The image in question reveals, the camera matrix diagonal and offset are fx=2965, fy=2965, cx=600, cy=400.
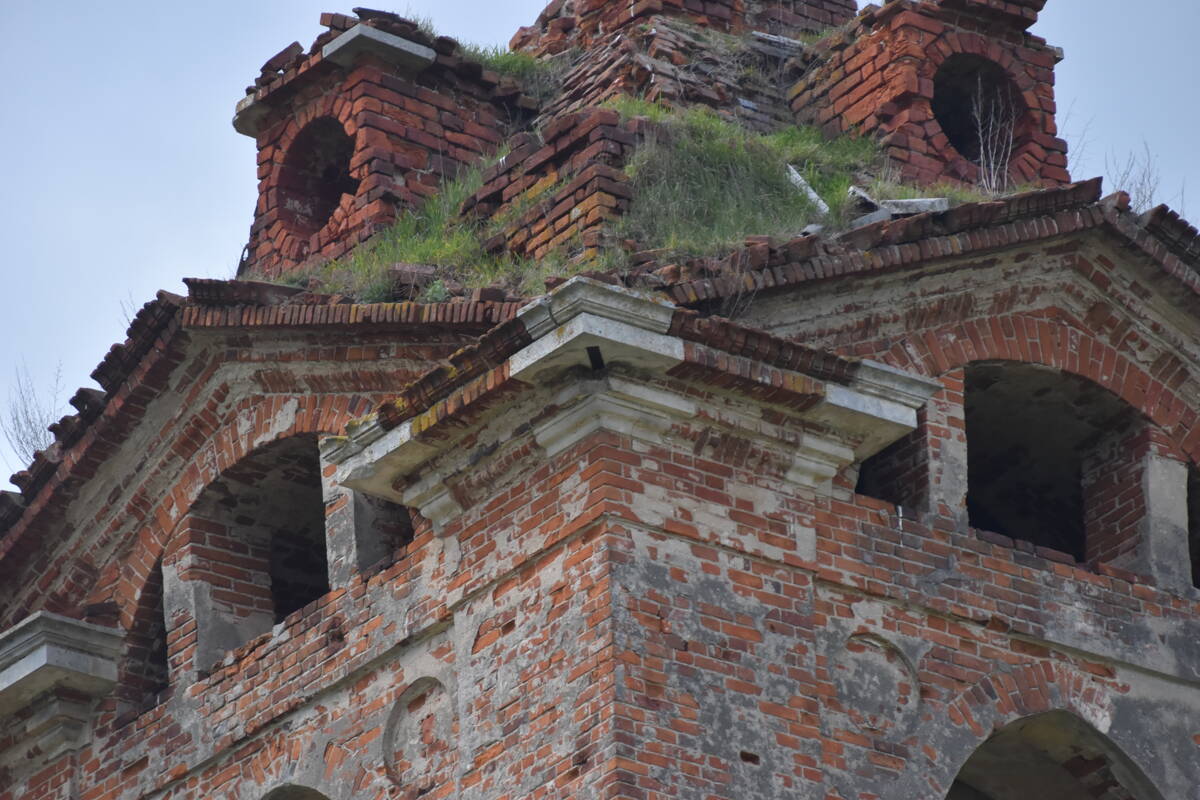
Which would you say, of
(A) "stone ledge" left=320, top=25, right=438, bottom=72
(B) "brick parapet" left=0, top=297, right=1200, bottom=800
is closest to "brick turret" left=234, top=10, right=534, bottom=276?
(A) "stone ledge" left=320, top=25, right=438, bottom=72

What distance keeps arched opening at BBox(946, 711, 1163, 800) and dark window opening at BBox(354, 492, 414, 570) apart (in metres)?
3.14

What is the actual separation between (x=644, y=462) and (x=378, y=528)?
2.28 metres

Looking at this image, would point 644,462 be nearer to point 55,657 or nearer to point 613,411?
point 613,411

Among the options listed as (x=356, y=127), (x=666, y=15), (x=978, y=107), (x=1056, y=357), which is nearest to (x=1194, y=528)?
(x=1056, y=357)

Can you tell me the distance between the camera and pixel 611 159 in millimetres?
15984

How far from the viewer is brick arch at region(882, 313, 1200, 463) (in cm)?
1502

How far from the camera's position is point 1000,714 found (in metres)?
14.2

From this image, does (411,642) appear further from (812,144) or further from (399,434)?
(812,144)

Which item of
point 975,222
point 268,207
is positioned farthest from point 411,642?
point 268,207

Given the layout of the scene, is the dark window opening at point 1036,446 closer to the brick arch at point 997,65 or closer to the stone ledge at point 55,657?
the brick arch at point 997,65

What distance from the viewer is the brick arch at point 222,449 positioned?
15.7 metres

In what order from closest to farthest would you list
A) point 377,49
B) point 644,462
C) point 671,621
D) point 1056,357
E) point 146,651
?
point 671,621 → point 644,462 → point 1056,357 → point 146,651 → point 377,49

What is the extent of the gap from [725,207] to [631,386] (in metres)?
2.45

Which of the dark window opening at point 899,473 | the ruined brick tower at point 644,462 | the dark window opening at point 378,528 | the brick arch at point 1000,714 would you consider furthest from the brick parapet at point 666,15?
the brick arch at point 1000,714
